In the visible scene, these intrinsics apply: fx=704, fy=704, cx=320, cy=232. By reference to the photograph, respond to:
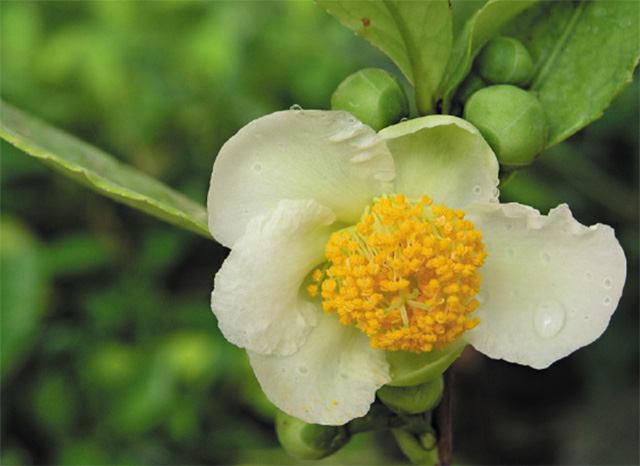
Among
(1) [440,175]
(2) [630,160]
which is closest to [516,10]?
(1) [440,175]

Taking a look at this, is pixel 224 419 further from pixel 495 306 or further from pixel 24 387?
pixel 495 306

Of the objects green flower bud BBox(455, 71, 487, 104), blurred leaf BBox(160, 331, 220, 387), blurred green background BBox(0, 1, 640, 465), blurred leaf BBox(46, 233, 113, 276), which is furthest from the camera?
blurred leaf BBox(46, 233, 113, 276)

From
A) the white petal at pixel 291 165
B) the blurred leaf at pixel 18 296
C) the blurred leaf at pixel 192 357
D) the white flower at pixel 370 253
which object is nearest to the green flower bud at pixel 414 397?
the white flower at pixel 370 253

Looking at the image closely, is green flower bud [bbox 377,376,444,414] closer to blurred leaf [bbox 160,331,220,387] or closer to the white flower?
the white flower

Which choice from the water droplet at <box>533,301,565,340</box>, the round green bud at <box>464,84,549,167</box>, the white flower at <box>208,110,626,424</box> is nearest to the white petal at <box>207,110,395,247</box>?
the white flower at <box>208,110,626,424</box>

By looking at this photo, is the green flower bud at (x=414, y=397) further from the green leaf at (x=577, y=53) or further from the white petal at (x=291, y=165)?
the green leaf at (x=577, y=53)
